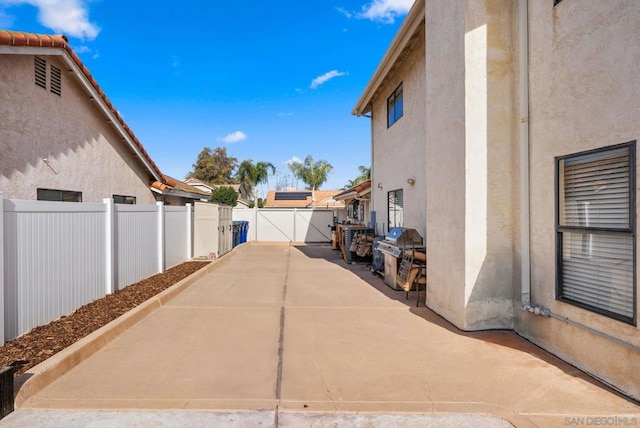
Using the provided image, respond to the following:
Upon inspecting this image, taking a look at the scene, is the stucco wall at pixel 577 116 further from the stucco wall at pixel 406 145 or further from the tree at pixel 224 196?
the tree at pixel 224 196

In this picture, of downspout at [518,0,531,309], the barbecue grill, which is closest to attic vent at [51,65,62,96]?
the barbecue grill

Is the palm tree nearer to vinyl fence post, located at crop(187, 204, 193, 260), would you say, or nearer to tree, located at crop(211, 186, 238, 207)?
tree, located at crop(211, 186, 238, 207)

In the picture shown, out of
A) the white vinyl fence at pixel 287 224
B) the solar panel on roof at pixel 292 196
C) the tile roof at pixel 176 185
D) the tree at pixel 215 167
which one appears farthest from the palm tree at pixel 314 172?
the tile roof at pixel 176 185

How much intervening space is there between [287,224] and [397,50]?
623 inches

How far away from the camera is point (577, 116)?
4.18m

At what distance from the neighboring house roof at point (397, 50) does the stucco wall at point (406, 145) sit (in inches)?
8.4

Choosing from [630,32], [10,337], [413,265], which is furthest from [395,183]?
[10,337]

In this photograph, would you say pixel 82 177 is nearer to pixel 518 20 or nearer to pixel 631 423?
pixel 518 20

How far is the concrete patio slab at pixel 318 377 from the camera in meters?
3.31

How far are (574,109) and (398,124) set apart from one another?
666 centimetres

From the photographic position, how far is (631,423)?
3.18 m

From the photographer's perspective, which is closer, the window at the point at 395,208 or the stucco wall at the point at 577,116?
the stucco wall at the point at 577,116

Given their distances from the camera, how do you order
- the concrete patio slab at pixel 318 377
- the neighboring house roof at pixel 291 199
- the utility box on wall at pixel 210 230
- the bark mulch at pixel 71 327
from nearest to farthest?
the concrete patio slab at pixel 318 377 < the bark mulch at pixel 71 327 < the utility box on wall at pixel 210 230 < the neighboring house roof at pixel 291 199

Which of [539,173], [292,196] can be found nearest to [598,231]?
[539,173]
